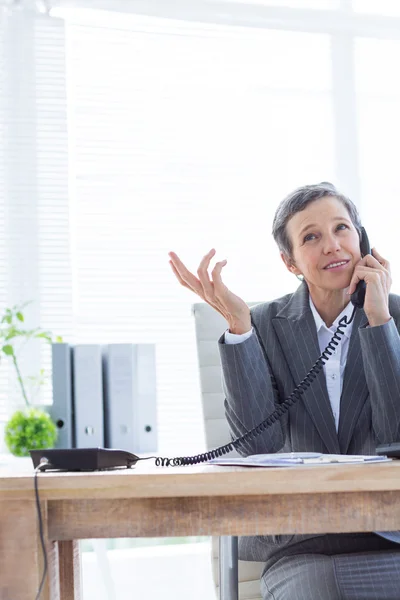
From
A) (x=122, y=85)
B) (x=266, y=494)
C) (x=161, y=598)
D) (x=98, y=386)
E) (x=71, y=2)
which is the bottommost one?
(x=161, y=598)

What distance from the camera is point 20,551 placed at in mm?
934

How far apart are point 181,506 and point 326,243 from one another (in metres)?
0.97

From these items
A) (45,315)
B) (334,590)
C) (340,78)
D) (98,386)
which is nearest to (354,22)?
(340,78)

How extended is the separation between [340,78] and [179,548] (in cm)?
220

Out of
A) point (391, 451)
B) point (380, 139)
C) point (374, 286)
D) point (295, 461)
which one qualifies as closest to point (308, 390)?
point (374, 286)

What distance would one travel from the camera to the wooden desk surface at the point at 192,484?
3.08 ft

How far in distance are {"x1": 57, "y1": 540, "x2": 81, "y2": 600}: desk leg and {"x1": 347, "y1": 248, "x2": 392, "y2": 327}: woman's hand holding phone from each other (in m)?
0.72

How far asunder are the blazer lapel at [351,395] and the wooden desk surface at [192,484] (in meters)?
0.65

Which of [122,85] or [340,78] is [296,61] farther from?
[122,85]

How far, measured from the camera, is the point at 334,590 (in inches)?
51.9

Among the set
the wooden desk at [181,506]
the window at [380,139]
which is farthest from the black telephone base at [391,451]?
the window at [380,139]

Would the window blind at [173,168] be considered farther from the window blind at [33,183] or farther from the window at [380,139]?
the window at [380,139]

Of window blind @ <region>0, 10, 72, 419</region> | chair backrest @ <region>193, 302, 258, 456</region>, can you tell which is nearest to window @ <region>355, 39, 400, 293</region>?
window blind @ <region>0, 10, 72, 419</region>

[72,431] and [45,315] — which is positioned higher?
[45,315]
